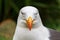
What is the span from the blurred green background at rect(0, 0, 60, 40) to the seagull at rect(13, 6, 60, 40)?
2158mm

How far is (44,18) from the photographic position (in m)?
5.93

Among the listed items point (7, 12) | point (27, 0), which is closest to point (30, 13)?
point (27, 0)

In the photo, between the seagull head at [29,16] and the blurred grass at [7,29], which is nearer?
the seagull head at [29,16]

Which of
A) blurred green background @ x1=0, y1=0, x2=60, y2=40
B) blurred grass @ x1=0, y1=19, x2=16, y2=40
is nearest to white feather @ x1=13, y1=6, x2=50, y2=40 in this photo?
blurred grass @ x1=0, y1=19, x2=16, y2=40

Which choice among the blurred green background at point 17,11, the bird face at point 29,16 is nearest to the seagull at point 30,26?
the bird face at point 29,16

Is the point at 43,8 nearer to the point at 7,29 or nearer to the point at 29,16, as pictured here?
the point at 7,29

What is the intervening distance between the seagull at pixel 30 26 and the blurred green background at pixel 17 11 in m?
2.16

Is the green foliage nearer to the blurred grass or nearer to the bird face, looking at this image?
the blurred grass

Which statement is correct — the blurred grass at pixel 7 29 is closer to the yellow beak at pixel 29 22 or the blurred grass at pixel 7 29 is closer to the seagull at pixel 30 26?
the seagull at pixel 30 26

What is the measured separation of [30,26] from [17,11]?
247 cm

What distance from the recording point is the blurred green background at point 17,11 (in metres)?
5.69

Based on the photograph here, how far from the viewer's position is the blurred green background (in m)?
5.69

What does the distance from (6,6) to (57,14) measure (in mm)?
944

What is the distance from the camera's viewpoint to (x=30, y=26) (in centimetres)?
326
